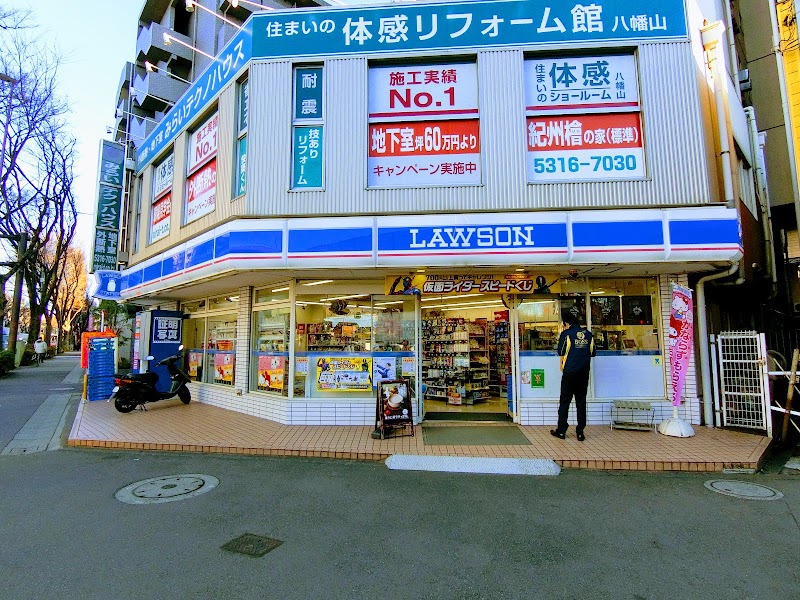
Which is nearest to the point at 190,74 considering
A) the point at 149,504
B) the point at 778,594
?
the point at 149,504

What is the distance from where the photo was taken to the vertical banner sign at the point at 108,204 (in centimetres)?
1430

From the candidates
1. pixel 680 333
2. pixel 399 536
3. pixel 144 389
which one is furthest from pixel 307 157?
pixel 680 333

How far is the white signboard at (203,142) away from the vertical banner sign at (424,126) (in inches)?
159

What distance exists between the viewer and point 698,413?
8227 mm

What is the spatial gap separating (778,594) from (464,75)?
847 cm

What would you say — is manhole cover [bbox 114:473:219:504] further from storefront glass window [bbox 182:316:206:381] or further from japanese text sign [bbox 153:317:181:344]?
japanese text sign [bbox 153:317:181:344]

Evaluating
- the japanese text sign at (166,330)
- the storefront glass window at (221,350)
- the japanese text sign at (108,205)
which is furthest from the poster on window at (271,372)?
the japanese text sign at (108,205)

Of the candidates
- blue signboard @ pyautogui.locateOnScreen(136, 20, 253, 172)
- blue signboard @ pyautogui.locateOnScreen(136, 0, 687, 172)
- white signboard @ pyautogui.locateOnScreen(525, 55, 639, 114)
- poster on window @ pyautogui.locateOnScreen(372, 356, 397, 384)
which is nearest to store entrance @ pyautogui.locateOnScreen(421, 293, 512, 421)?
poster on window @ pyautogui.locateOnScreen(372, 356, 397, 384)

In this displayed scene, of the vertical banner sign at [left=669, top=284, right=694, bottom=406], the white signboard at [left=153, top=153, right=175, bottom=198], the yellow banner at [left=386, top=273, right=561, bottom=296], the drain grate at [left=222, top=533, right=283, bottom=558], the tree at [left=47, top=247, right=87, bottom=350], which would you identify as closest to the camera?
the drain grate at [left=222, top=533, right=283, bottom=558]

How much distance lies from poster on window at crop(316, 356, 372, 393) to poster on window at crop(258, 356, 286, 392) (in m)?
0.87

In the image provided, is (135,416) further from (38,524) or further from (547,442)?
(547,442)

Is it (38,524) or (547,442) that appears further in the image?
(547,442)

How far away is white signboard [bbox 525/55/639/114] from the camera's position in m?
8.35

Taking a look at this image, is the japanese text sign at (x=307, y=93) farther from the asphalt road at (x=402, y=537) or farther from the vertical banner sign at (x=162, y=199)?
the asphalt road at (x=402, y=537)
